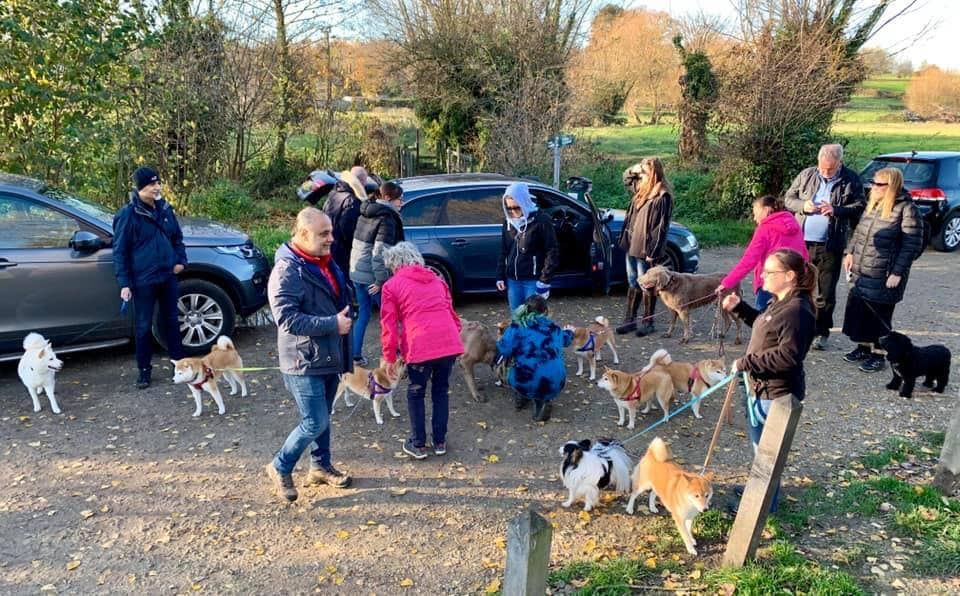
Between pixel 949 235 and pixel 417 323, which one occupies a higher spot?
pixel 949 235

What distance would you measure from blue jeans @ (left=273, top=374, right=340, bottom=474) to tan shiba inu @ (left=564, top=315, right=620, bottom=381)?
2.65 meters

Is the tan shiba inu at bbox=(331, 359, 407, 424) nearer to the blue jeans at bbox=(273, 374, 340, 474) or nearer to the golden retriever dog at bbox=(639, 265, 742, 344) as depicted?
the blue jeans at bbox=(273, 374, 340, 474)

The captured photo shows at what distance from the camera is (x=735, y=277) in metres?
6.12

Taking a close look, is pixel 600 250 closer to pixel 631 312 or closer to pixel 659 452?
pixel 631 312

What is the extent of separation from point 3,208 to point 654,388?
595cm

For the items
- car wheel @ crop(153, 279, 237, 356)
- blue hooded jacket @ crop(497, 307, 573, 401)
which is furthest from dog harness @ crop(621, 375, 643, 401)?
car wheel @ crop(153, 279, 237, 356)

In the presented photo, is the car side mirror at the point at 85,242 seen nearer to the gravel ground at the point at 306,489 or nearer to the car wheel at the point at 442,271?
the gravel ground at the point at 306,489

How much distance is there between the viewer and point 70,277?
5973mm

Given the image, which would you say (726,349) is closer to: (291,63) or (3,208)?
(3,208)

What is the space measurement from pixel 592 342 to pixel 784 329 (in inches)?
109

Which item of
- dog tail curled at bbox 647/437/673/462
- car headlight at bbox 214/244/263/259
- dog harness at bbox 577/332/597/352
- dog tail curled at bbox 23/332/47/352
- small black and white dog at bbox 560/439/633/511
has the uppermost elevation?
car headlight at bbox 214/244/263/259

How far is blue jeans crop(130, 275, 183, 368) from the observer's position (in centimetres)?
581

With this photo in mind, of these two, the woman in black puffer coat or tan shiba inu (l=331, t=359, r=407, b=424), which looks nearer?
A: tan shiba inu (l=331, t=359, r=407, b=424)

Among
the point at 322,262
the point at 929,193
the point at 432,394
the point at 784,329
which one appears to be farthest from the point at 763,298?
the point at 929,193
